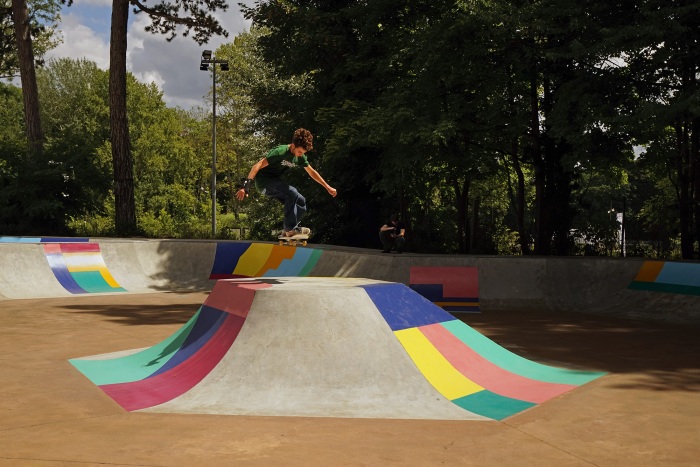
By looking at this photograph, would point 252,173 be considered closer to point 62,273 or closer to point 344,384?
point 344,384

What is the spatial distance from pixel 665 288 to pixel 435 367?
29.0 feet

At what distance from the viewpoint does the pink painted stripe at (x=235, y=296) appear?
332 inches

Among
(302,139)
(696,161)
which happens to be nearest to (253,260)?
(302,139)

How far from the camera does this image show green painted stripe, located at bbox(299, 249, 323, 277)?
738 inches

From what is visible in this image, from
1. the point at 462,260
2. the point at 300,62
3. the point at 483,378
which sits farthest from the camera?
the point at 300,62

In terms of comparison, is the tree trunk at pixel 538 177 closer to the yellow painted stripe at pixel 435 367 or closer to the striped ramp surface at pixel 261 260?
the striped ramp surface at pixel 261 260

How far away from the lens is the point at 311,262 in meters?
18.9

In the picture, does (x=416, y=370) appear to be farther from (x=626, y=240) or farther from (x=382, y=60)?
(x=626, y=240)

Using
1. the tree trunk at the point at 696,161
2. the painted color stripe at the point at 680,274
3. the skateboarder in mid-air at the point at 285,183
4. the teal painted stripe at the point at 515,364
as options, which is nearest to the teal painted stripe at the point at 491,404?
the teal painted stripe at the point at 515,364

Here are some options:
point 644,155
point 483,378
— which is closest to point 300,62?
point 644,155

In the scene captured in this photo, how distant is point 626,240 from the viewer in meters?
22.7

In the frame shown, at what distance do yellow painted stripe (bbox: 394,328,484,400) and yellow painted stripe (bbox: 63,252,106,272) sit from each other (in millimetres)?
13822

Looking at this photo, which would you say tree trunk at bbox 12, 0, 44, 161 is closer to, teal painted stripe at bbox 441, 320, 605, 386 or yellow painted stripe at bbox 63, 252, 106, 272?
yellow painted stripe at bbox 63, 252, 106, 272

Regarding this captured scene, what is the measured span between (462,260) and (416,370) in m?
8.43
